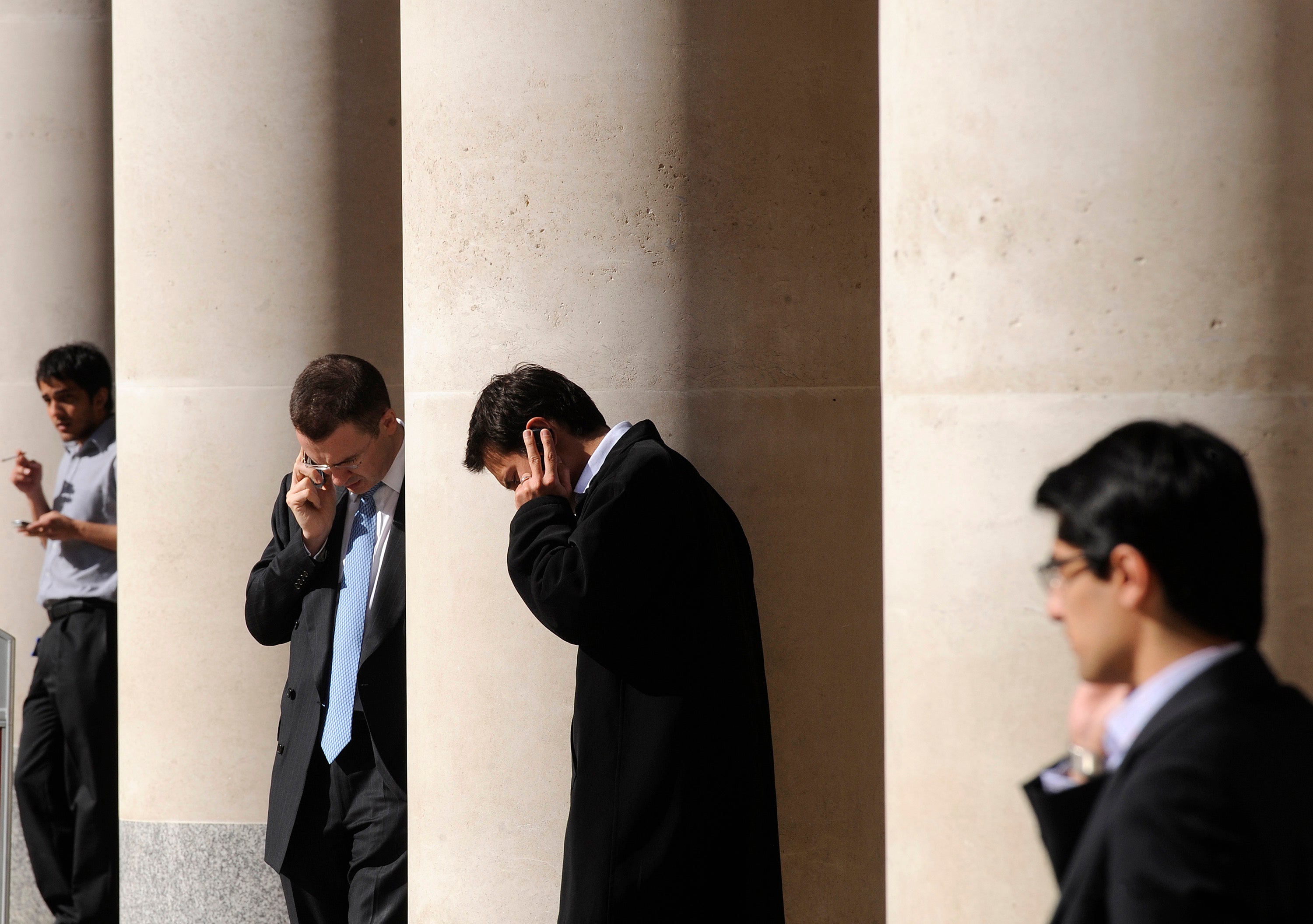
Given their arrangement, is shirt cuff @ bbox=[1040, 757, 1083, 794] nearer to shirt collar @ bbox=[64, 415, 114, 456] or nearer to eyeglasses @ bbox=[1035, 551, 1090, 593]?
eyeglasses @ bbox=[1035, 551, 1090, 593]

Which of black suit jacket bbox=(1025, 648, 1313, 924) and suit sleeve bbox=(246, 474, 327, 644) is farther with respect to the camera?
suit sleeve bbox=(246, 474, 327, 644)

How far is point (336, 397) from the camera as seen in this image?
432 cm

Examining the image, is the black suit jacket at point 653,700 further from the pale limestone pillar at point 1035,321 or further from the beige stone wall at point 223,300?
the beige stone wall at point 223,300

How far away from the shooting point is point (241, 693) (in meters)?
5.45

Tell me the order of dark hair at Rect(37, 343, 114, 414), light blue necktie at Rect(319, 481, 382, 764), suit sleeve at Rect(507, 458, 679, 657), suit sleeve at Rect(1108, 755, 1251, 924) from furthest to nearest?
dark hair at Rect(37, 343, 114, 414)
light blue necktie at Rect(319, 481, 382, 764)
suit sleeve at Rect(507, 458, 679, 657)
suit sleeve at Rect(1108, 755, 1251, 924)

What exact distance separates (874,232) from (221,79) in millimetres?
2680

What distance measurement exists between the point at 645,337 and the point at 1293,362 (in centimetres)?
167

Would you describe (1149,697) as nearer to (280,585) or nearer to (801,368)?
(801,368)

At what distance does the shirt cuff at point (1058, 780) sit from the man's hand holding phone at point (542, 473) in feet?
5.48

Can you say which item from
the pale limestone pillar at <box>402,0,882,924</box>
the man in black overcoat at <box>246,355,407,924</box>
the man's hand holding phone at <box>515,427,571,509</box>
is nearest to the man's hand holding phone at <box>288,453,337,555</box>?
the man in black overcoat at <box>246,355,407,924</box>

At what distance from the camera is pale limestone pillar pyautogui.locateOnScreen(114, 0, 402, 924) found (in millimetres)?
5293

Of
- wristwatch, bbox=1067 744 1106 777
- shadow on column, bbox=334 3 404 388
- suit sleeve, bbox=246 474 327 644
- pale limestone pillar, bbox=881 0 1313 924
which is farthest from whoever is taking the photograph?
shadow on column, bbox=334 3 404 388

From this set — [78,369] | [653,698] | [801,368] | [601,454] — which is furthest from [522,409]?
[78,369]

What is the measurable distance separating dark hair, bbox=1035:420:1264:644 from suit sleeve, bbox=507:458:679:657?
152 cm
